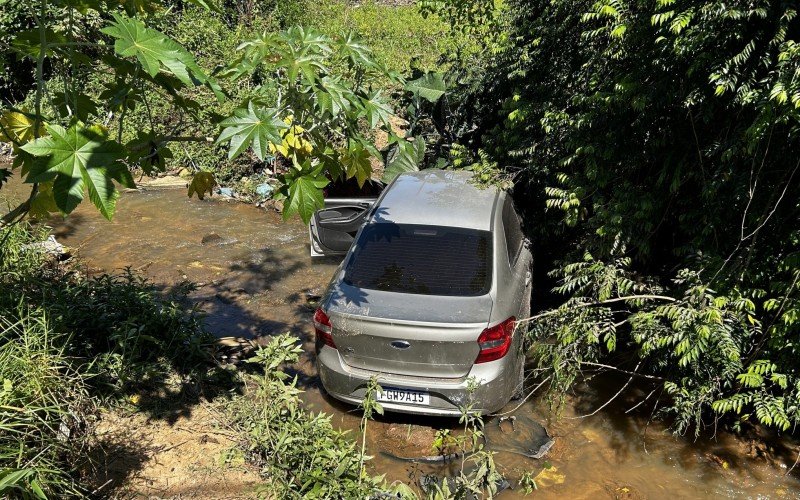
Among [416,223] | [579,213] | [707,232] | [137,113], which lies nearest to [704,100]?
[707,232]

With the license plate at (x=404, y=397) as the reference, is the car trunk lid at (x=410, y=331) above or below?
above

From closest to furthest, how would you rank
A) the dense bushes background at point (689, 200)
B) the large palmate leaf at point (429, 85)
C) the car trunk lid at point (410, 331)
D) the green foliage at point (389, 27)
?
the dense bushes background at point (689, 200)
the car trunk lid at point (410, 331)
the large palmate leaf at point (429, 85)
the green foliage at point (389, 27)

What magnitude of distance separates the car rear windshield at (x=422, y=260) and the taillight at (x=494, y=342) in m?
0.32

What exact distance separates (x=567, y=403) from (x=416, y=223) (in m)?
2.05

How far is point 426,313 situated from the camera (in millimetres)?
4344

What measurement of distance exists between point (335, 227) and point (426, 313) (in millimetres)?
3268

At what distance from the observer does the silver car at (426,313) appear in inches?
170

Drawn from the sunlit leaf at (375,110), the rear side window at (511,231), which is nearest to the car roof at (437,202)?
the rear side window at (511,231)

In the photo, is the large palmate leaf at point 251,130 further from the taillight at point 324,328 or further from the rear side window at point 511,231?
the rear side window at point 511,231

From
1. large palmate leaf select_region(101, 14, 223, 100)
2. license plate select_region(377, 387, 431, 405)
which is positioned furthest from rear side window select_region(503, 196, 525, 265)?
large palmate leaf select_region(101, 14, 223, 100)

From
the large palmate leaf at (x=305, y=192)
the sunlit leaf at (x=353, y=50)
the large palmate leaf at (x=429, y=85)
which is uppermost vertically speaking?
the sunlit leaf at (x=353, y=50)

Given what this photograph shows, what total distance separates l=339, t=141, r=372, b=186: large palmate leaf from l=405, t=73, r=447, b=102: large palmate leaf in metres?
6.05

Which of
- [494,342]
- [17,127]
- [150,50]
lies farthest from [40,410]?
[494,342]

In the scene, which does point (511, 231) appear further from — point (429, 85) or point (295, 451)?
point (429, 85)
